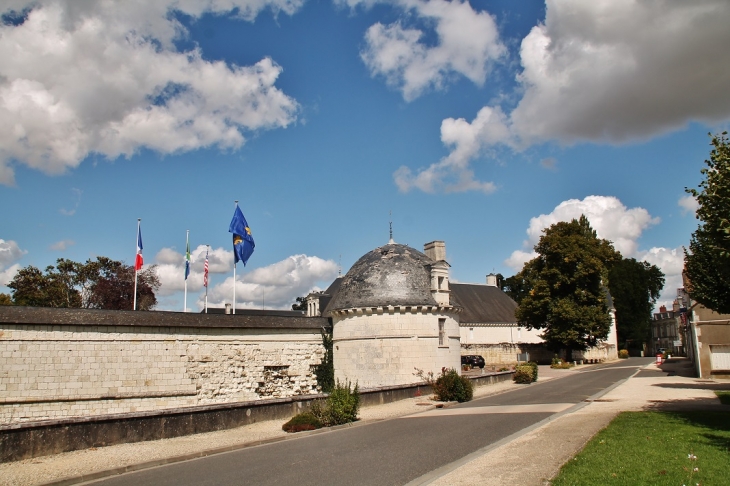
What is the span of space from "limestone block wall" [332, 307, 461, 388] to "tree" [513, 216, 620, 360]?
66.2ft

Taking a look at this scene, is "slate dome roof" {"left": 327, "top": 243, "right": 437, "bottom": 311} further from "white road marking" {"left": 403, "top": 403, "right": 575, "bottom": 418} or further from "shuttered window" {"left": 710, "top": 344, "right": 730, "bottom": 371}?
"shuttered window" {"left": 710, "top": 344, "right": 730, "bottom": 371}

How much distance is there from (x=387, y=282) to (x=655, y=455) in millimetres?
16989

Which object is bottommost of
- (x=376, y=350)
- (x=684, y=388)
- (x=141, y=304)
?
(x=684, y=388)

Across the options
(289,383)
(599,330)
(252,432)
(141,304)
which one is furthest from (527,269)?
(252,432)

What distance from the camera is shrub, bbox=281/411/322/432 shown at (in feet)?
44.8

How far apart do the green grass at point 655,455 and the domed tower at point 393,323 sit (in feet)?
39.9

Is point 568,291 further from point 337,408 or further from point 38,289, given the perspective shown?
point 38,289

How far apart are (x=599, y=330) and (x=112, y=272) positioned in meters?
39.2

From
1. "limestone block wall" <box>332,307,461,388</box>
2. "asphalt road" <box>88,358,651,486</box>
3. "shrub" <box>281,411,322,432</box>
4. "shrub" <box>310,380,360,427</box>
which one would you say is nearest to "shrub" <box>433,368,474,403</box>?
"limestone block wall" <box>332,307,461,388</box>

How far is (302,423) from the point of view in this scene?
13.8 metres

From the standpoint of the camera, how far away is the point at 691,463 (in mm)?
7715

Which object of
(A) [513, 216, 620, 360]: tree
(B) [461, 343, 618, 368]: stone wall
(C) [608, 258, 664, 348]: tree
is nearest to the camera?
(A) [513, 216, 620, 360]: tree

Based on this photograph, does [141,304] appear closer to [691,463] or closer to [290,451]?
[290,451]

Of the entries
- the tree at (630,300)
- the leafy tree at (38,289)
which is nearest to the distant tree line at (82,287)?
the leafy tree at (38,289)
